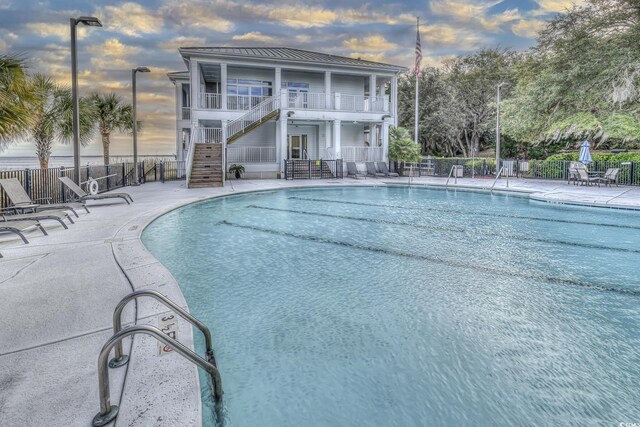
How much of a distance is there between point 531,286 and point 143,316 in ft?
16.1

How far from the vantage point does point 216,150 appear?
19734mm

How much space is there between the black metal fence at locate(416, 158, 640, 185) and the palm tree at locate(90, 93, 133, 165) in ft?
58.3

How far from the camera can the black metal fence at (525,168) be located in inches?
714

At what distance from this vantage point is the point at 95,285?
4.50 meters

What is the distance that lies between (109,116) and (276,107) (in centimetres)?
1034

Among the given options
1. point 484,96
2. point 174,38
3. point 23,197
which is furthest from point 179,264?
point 484,96

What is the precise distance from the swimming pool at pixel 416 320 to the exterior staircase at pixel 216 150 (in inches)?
338

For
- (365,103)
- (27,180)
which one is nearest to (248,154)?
(365,103)

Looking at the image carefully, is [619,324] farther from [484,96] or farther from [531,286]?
[484,96]

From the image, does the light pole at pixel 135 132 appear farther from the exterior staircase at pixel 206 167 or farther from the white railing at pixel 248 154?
the white railing at pixel 248 154

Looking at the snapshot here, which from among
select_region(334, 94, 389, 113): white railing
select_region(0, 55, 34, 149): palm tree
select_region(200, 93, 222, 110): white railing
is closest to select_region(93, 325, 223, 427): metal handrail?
select_region(0, 55, 34, 149): palm tree

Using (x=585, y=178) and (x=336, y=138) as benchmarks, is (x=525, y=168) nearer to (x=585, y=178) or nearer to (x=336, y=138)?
(x=585, y=178)

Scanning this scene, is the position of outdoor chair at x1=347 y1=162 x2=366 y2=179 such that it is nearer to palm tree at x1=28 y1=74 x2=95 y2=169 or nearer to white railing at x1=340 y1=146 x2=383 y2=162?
white railing at x1=340 y1=146 x2=383 y2=162

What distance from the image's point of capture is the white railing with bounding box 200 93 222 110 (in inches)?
840
